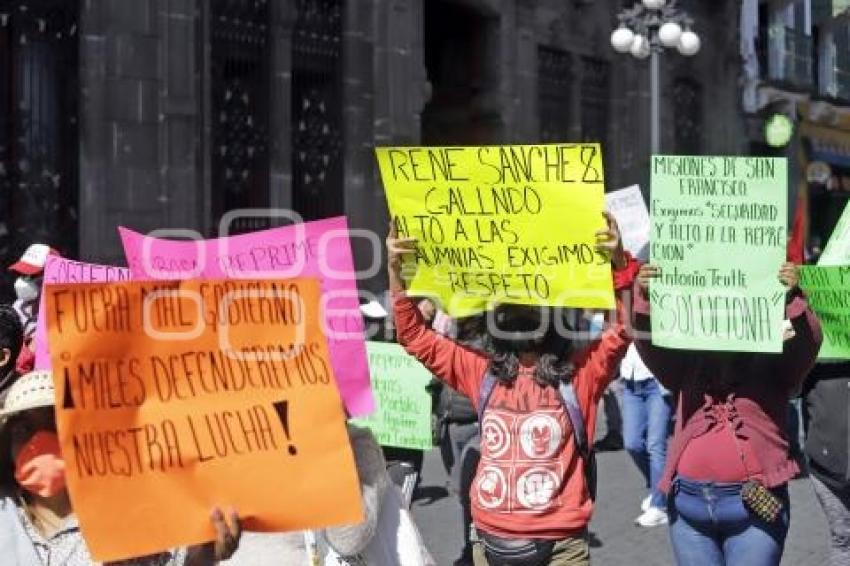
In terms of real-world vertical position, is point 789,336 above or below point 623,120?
below

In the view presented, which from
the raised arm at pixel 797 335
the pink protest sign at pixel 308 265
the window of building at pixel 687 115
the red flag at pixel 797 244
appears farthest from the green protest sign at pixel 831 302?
the window of building at pixel 687 115

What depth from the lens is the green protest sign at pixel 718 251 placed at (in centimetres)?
460

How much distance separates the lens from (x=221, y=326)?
307 cm

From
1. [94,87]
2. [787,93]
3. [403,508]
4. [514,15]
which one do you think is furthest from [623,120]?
[403,508]

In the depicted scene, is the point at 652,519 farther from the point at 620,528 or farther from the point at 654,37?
the point at 654,37

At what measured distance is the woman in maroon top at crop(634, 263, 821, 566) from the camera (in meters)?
4.55

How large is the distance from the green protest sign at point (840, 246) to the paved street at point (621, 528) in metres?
2.38

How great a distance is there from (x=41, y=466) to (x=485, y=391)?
72.8 inches

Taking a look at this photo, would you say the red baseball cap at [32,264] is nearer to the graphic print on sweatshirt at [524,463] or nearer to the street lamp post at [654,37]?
the graphic print on sweatshirt at [524,463]

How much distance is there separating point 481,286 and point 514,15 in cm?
1540

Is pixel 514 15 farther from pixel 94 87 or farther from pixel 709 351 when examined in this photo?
pixel 709 351

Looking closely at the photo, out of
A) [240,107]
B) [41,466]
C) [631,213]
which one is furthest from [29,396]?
[240,107]

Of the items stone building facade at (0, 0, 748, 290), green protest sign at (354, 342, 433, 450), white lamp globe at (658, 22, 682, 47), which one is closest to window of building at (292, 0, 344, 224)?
stone building facade at (0, 0, 748, 290)

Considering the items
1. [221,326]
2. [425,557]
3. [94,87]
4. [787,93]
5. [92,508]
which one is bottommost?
[425,557]
